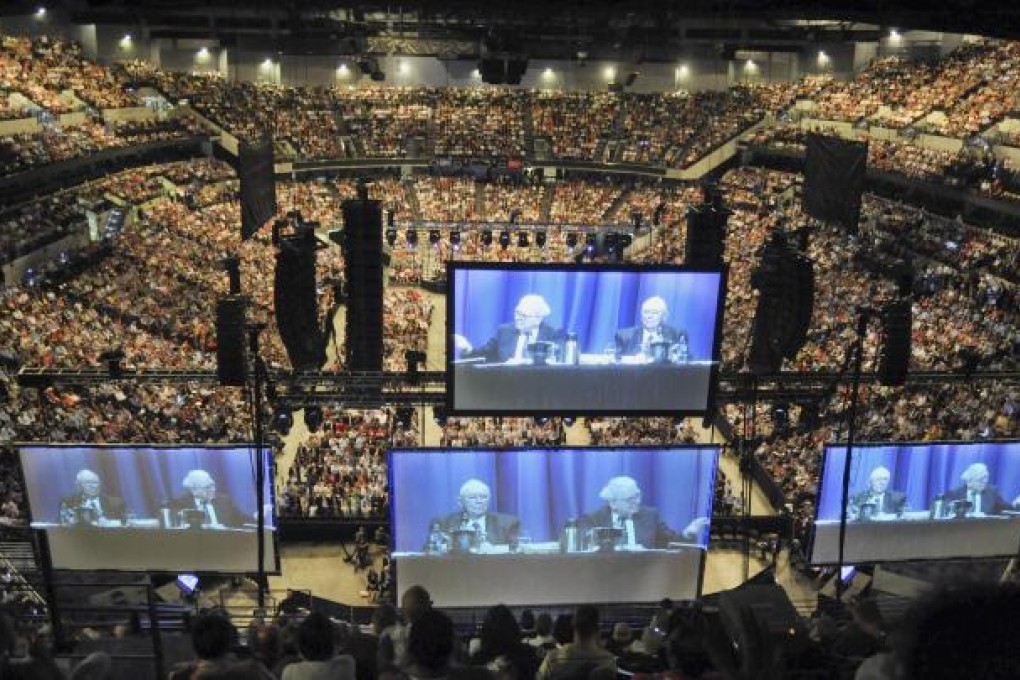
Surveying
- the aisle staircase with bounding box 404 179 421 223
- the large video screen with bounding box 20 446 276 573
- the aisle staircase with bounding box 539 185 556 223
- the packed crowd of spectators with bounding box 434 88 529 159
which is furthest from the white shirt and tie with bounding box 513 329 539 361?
the packed crowd of spectators with bounding box 434 88 529 159

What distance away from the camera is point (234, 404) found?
63.2 feet

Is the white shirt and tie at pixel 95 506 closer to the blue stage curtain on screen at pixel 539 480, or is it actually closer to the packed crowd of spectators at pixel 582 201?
the blue stage curtain on screen at pixel 539 480

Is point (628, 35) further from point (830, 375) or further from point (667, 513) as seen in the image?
point (667, 513)

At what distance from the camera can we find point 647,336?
39.3ft

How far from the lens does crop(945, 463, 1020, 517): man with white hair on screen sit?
11.6m

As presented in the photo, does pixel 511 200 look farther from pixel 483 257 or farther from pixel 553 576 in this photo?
pixel 553 576

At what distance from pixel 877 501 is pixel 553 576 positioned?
4045mm

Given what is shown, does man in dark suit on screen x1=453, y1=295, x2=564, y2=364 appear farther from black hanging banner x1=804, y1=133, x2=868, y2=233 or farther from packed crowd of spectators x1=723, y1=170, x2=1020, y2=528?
black hanging banner x1=804, y1=133, x2=868, y2=233

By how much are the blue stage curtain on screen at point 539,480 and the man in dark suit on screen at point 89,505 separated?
337cm

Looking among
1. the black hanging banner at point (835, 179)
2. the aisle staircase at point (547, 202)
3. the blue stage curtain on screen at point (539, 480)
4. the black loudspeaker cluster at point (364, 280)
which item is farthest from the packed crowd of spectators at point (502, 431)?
the aisle staircase at point (547, 202)

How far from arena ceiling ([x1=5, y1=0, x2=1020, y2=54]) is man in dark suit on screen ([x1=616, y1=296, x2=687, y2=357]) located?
12.2ft

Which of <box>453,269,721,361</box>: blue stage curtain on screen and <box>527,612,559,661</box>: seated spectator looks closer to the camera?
<box>527,612,559,661</box>: seated spectator

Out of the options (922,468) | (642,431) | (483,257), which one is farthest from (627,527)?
(483,257)

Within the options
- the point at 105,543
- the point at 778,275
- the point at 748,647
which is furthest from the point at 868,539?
the point at 748,647
